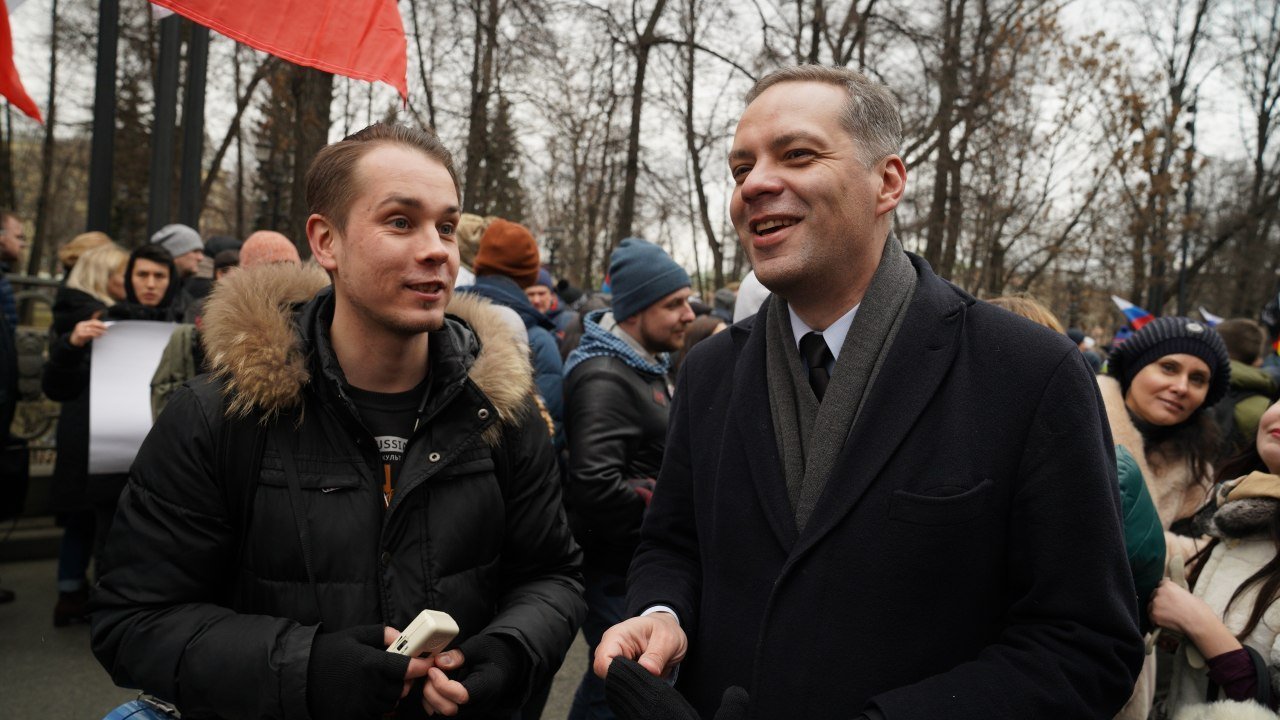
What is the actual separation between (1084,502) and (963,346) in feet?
1.19

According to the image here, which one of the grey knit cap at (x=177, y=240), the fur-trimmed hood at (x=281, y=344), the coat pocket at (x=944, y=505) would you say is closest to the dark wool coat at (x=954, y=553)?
the coat pocket at (x=944, y=505)

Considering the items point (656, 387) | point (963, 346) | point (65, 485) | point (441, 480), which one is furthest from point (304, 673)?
point (65, 485)

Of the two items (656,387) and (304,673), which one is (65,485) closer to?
(656,387)

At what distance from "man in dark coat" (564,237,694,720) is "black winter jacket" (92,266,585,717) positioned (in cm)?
115

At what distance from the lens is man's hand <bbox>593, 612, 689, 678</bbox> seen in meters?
1.76

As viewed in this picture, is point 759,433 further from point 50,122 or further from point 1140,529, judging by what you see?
point 50,122

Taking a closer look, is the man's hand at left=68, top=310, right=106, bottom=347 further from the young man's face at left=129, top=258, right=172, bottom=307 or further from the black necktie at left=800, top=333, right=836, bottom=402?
the black necktie at left=800, top=333, right=836, bottom=402

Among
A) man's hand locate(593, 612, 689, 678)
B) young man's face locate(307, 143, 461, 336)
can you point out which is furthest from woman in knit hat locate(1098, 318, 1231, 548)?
young man's face locate(307, 143, 461, 336)

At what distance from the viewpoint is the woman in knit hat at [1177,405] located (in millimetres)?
3482

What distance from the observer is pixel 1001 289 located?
16641 millimetres

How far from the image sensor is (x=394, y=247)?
2.20 m

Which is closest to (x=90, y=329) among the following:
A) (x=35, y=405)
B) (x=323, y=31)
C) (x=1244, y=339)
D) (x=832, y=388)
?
(x=323, y=31)

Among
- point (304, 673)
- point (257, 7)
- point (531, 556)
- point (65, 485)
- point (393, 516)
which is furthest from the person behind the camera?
point (65, 485)

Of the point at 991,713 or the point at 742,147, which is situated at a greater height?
the point at 742,147
